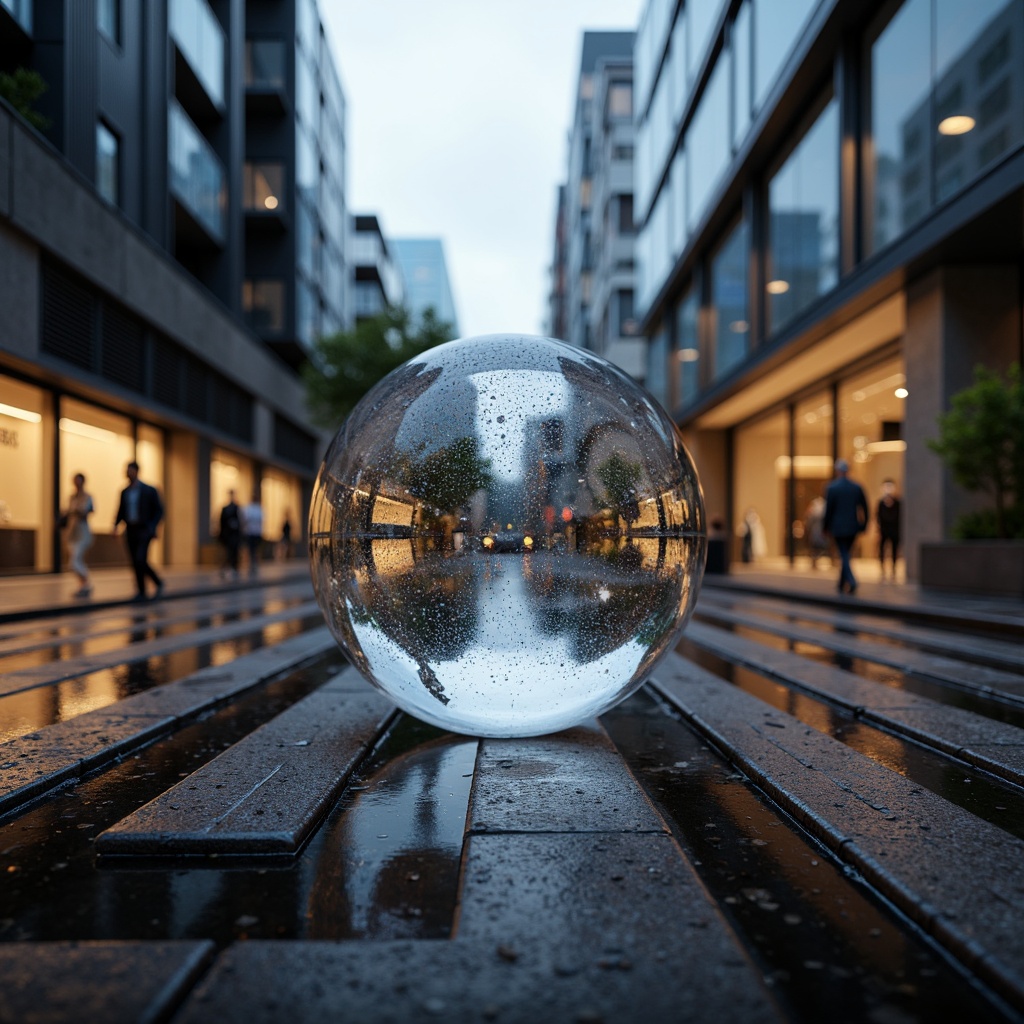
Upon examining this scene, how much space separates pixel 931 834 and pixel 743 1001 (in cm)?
117

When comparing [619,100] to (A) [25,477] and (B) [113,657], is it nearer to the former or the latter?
(A) [25,477]

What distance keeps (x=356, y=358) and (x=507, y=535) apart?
30231 millimetres

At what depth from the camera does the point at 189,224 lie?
24.8 m

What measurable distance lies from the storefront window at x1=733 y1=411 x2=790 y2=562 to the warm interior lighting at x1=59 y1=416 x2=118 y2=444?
17918 millimetres

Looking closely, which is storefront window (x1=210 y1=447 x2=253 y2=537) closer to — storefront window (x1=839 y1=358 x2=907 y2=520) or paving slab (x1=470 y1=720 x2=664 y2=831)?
storefront window (x1=839 y1=358 x2=907 y2=520)

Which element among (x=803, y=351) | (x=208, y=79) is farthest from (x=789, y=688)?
(x=208, y=79)

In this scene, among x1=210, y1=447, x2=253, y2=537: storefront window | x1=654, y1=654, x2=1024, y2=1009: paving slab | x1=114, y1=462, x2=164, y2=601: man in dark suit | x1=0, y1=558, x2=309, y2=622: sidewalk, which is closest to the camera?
x1=654, y1=654, x2=1024, y2=1009: paving slab

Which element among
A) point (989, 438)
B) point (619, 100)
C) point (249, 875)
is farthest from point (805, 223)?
point (619, 100)

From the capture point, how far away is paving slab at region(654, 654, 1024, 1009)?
185 centimetres

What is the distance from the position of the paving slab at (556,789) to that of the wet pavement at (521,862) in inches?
0.6

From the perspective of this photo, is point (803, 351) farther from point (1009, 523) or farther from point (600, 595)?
point (600, 595)

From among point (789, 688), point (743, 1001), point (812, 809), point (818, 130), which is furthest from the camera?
point (818, 130)

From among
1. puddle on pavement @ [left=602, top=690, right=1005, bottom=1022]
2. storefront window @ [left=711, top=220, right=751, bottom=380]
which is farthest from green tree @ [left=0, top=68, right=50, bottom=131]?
storefront window @ [left=711, top=220, right=751, bottom=380]

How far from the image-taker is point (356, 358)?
32.0m
